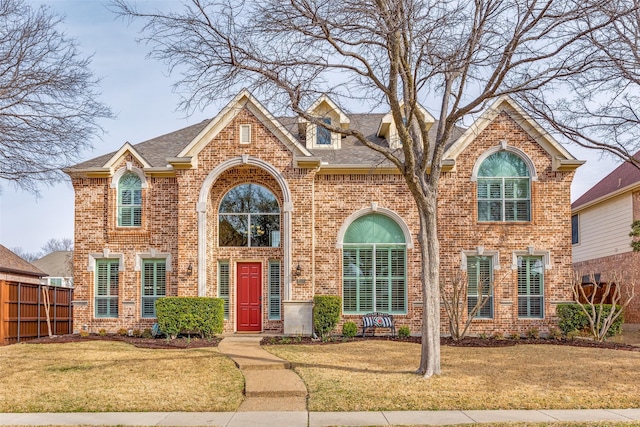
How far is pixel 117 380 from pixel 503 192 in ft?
43.4

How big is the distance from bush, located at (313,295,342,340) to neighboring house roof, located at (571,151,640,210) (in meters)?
12.5

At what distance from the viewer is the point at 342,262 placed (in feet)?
66.1

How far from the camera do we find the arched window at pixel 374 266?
20.1 meters

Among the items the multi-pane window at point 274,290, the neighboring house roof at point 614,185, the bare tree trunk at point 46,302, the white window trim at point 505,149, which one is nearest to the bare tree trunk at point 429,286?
the white window trim at point 505,149

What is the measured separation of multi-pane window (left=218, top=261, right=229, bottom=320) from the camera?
65.9ft

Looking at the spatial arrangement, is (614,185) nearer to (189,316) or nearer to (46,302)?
(189,316)

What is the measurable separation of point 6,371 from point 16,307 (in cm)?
696

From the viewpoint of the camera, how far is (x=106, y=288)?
20.8 m

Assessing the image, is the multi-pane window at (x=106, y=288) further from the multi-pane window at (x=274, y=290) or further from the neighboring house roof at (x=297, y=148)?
the multi-pane window at (x=274, y=290)

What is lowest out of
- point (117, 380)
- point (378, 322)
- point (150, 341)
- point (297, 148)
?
point (150, 341)

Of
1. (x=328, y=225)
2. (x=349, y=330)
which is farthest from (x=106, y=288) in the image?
(x=349, y=330)

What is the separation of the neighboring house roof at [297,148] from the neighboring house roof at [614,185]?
223 inches

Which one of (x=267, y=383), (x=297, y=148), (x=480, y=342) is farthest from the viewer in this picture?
(x=297, y=148)

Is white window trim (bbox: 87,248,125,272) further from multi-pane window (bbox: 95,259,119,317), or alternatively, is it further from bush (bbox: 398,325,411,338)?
bush (bbox: 398,325,411,338)
